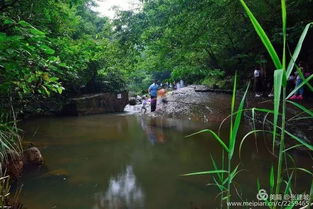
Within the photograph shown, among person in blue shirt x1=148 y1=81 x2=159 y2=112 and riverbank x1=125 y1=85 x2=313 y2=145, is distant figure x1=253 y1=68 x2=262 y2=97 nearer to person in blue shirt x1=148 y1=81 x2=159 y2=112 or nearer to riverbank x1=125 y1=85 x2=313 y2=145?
riverbank x1=125 y1=85 x2=313 y2=145

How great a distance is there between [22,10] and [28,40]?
7.69 feet

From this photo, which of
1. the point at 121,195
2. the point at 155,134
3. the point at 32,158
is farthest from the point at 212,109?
the point at 121,195

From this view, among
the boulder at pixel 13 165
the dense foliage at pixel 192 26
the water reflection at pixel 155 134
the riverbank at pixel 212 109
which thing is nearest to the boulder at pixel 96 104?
the riverbank at pixel 212 109

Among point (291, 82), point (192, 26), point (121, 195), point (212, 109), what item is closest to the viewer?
point (121, 195)

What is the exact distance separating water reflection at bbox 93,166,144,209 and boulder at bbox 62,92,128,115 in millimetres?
11000

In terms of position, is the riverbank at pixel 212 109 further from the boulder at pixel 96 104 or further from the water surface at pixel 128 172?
the boulder at pixel 96 104

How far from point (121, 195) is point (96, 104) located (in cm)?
1239

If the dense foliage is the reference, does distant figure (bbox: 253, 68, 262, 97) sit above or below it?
below

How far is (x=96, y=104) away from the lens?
16.2m

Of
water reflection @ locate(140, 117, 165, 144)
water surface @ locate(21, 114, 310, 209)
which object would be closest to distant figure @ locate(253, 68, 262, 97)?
water reflection @ locate(140, 117, 165, 144)

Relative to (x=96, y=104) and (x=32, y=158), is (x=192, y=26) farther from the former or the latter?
(x=96, y=104)

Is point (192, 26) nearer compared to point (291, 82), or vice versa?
point (192, 26)

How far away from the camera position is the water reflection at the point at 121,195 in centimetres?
392

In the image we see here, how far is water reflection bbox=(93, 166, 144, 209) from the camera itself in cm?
392
